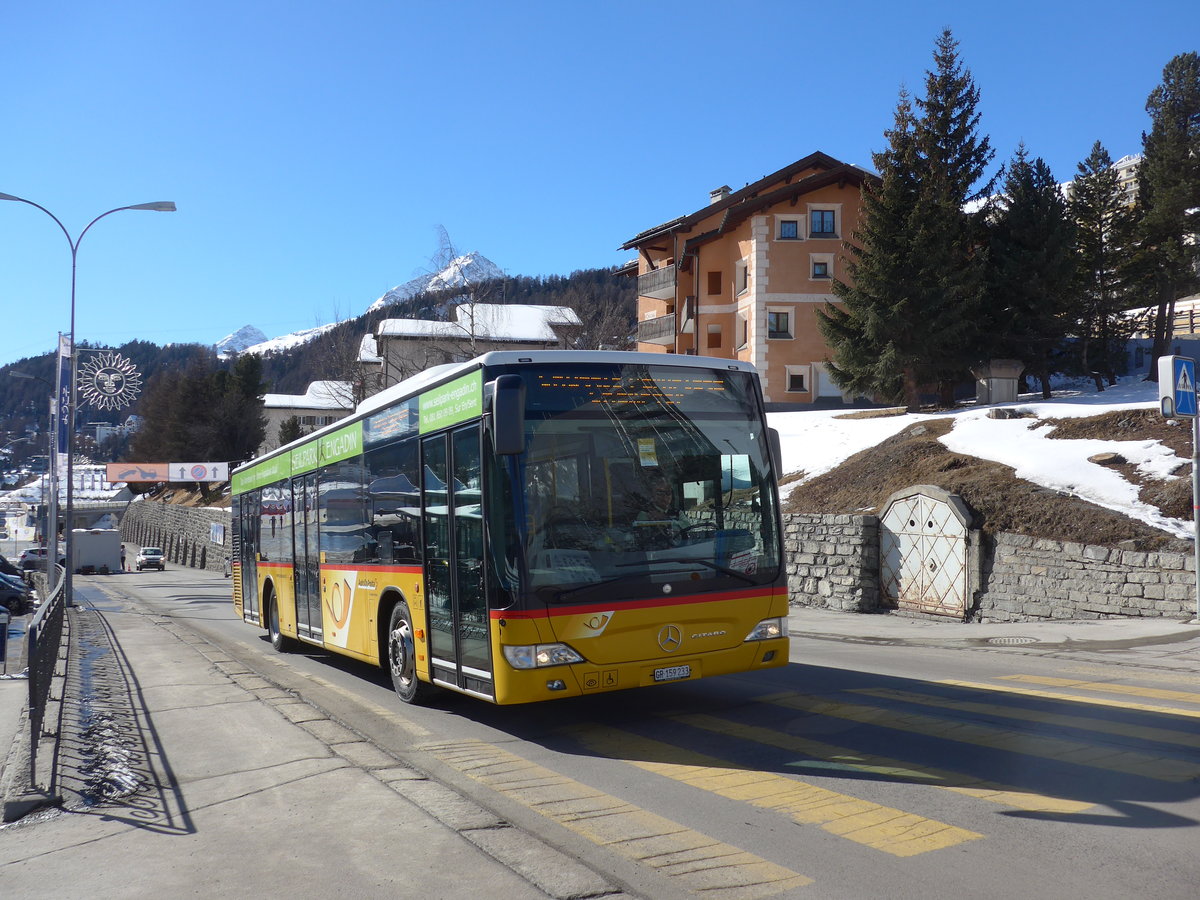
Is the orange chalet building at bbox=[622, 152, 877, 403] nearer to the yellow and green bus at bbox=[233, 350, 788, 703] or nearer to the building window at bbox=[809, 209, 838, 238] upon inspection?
the building window at bbox=[809, 209, 838, 238]

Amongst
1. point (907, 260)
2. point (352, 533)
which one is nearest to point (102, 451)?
point (907, 260)

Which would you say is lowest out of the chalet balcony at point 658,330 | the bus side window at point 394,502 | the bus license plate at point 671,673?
the bus license plate at point 671,673

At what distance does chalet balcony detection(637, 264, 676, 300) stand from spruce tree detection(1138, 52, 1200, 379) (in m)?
21.5

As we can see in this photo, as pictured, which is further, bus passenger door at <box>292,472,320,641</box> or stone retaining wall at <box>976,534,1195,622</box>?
stone retaining wall at <box>976,534,1195,622</box>

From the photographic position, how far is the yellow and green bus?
7.27 metres

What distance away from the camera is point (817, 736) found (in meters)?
7.36

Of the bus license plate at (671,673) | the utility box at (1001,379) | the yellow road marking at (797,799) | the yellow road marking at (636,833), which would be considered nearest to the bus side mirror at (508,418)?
the bus license plate at (671,673)

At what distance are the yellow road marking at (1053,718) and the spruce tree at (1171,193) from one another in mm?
30859

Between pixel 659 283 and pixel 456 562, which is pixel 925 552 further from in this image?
pixel 659 283

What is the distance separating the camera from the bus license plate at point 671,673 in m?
7.57

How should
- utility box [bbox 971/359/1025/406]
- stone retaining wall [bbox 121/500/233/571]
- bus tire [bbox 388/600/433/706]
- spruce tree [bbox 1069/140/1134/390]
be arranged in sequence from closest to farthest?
bus tire [bbox 388/600/433/706] < utility box [bbox 971/359/1025/406] < spruce tree [bbox 1069/140/1134/390] < stone retaining wall [bbox 121/500/233/571]

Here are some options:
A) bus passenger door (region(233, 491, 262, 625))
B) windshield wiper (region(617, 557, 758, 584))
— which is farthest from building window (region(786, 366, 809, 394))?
windshield wiper (region(617, 557, 758, 584))

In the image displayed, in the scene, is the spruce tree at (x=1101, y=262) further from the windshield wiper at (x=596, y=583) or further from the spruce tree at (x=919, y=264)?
the windshield wiper at (x=596, y=583)

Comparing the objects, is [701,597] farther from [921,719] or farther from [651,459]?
[921,719]
